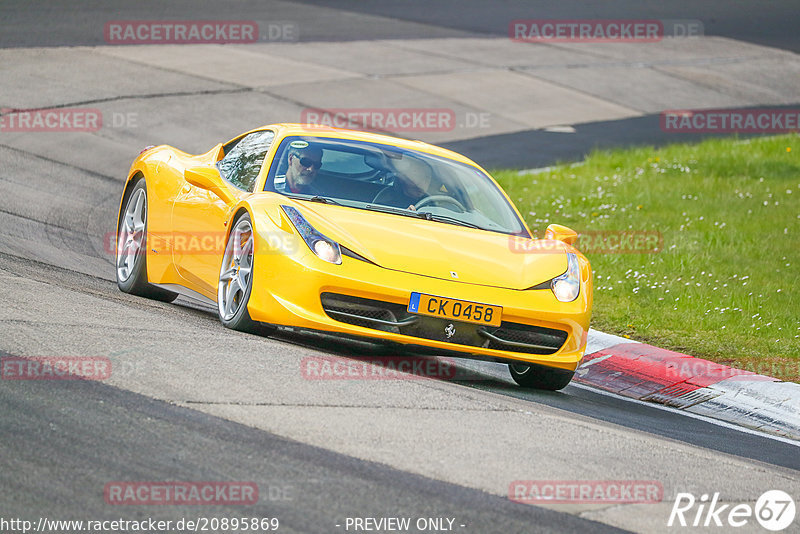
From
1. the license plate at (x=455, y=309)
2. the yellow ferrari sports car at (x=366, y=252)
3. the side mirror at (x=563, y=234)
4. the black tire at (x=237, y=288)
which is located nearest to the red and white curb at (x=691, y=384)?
the yellow ferrari sports car at (x=366, y=252)

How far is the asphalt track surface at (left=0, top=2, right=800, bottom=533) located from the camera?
4676 mm

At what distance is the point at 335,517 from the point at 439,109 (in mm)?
16053

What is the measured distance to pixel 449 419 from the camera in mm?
5906

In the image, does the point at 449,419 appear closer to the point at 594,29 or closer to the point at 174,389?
the point at 174,389

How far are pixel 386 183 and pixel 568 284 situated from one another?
1435 mm

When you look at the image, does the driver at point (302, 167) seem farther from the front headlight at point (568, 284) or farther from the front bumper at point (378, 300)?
the front headlight at point (568, 284)

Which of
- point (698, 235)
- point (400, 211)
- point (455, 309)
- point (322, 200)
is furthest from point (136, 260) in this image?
point (698, 235)

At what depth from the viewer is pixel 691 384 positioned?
28.4 feet

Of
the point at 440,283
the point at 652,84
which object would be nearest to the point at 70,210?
the point at 440,283

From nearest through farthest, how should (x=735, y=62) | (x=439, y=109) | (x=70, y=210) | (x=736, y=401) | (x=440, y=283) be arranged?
(x=440, y=283)
(x=736, y=401)
(x=70, y=210)
(x=439, y=109)
(x=735, y=62)

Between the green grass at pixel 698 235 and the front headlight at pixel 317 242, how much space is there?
352 cm

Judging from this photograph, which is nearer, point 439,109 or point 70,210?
point 70,210

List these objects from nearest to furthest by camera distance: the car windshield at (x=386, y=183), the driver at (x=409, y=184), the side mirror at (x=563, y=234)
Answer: the car windshield at (x=386, y=183) → the driver at (x=409, y=184) → the side mirror at (x=563, y=234)

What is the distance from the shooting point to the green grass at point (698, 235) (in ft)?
32.1
